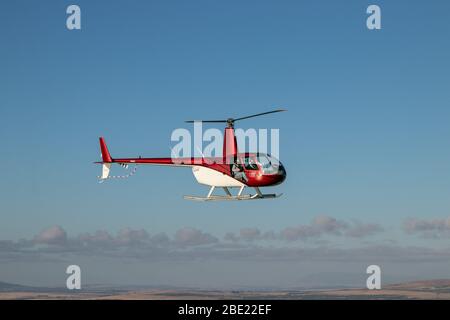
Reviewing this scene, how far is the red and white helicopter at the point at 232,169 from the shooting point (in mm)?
71562

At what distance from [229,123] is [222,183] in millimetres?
7526

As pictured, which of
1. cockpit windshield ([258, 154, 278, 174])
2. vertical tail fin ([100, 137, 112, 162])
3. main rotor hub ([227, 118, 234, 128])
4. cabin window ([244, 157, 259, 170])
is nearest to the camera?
cockpit windshield ([258, 154, 278, 174])

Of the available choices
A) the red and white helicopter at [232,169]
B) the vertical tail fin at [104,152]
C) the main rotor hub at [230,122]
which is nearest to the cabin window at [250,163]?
the red and white helicopter at [232,169]

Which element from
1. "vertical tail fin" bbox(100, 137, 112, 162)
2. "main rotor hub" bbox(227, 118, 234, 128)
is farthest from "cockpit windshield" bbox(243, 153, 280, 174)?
"vertical tail fin" bbox(100, 137, 112, 162)

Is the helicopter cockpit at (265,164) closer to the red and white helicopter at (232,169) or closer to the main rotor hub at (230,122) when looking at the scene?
the red and white helicopter at (232,169)

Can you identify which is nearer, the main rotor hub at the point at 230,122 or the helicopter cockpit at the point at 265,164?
the helicopter cockpit at the point at 265,164

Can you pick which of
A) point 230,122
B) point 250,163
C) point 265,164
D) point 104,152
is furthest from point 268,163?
point 104,152

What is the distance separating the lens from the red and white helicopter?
71562mm

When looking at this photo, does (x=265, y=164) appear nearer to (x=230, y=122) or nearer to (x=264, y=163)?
(x=264, y=163)

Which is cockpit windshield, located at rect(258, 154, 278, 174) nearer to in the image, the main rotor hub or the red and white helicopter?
the red and white helicopter

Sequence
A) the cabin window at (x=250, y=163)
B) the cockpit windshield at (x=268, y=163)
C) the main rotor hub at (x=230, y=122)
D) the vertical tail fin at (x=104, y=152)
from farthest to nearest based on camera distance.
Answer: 1. the vertical tail fin at (x=104, y=152)
2. the main rotor hub at (x=230, y=122)
3. the cabin window at (x=250, y=163)
4. the cockpit windshield at (x=268, y=163)
